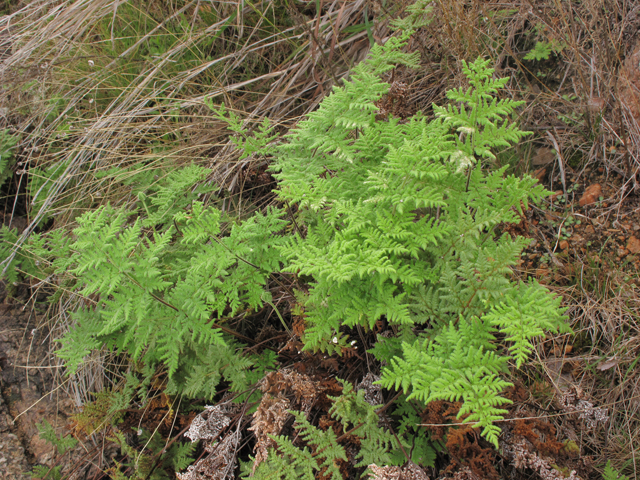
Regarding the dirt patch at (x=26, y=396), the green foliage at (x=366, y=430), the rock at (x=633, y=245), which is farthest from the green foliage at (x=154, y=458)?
the rock at (x=633, y=245)

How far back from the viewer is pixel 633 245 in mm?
2262

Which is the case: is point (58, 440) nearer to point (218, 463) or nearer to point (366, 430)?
point (218, 463)

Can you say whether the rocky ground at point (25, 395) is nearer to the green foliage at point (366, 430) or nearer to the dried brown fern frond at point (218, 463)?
the dried brown fern frond at point (218, 463)

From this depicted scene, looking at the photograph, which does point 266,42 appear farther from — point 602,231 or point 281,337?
point 602,231

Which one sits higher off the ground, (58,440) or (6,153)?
(6,153)

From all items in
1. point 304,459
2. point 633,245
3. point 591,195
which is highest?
point 591,195

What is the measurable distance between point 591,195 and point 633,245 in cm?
38

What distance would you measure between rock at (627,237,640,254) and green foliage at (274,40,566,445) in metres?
0.82

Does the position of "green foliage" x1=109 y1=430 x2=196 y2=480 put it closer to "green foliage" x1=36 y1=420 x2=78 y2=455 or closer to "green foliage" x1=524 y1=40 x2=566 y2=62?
"green foliage" x1=36 y1=420 x2=78 y2=455

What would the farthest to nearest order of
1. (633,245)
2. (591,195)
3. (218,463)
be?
(591,195), (633,245), (218,463)

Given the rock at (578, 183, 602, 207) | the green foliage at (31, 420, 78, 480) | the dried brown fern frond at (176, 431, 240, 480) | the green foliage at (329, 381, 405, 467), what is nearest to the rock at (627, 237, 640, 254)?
the rock at (578, 183, 602, 207)

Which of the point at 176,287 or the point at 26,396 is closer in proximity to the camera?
the point at 176,287

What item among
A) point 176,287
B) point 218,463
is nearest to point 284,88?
point 176,287

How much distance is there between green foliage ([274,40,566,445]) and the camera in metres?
1.61
